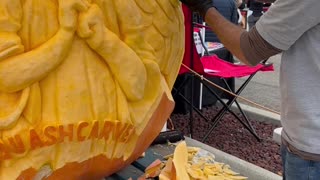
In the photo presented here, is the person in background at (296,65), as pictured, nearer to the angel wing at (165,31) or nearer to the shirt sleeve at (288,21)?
the shirt sleeve at (288,21)

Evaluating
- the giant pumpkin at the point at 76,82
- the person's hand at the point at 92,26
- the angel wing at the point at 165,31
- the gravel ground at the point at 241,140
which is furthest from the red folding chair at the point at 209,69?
the person's hand at the point at 92,26

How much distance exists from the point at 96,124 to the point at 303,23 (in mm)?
732

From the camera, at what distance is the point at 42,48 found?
1.42 meters

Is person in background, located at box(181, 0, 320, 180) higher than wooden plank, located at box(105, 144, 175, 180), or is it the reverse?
person in background, located at box(181, 0, 320, 180)

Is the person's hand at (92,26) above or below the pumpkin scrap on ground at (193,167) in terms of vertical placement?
above

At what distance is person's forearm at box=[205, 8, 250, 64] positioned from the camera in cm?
171

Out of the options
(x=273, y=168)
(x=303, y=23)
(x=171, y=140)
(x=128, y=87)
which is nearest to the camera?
(x=303, y=23)

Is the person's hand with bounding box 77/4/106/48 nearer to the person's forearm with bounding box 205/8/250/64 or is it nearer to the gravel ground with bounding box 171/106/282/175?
the person's forearm with bounding box 205/8/250/64

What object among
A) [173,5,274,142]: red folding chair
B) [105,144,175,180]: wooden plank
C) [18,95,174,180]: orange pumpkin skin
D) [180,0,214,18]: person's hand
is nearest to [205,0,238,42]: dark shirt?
[173,5,274,142]: red folding chair

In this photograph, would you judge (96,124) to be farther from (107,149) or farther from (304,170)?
(304,170)

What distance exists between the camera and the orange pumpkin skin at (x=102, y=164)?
1544 mm

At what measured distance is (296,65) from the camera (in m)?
1.57

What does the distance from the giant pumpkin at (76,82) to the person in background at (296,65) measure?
37 centimetres

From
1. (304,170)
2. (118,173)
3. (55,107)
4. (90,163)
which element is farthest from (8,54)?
(304,170)
